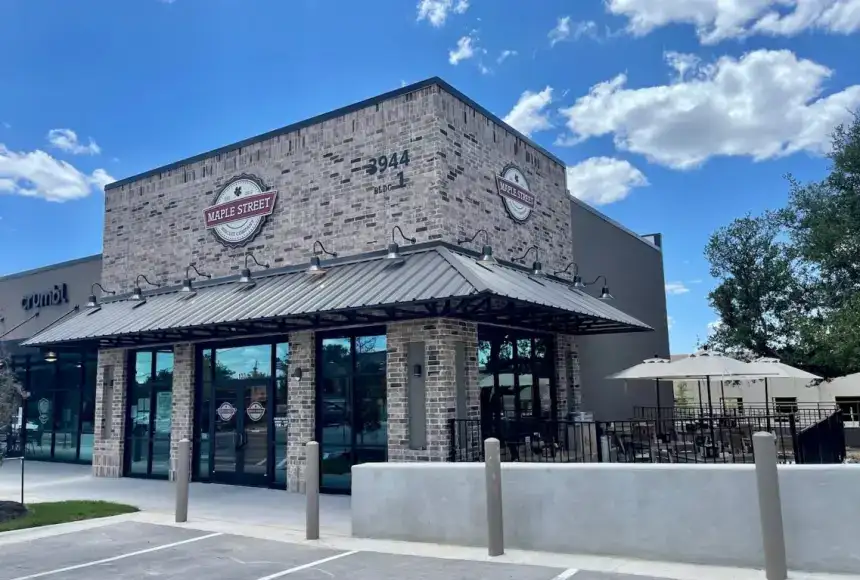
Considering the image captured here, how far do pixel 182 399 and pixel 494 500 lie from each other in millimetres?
8604

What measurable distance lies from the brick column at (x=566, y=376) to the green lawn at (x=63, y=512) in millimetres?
8132

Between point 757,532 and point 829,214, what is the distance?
→ 56.7ft

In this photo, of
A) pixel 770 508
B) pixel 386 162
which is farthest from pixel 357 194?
pixel 770 508

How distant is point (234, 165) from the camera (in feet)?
44.5

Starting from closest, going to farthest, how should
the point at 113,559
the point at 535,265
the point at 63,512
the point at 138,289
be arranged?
the point at 113,559
the point at 63,512
the point at 535,265
the point at 138,289

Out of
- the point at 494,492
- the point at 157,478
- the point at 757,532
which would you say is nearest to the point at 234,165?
the point at 157,478

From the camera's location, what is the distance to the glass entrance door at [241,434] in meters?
12.4

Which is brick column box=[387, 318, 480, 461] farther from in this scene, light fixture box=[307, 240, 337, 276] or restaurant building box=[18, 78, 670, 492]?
light fixture box=[307, 240, 337, 276]

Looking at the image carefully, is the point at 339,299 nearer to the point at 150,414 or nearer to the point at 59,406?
the point at 150,414

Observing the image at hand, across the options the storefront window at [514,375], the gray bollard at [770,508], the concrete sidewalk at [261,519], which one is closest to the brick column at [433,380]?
the storefront window at [514,375]

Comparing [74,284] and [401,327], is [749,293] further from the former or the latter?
[74,284]

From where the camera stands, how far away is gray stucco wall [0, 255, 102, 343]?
1772 cm

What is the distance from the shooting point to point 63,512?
9.80 m

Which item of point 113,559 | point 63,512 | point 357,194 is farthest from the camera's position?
point 357,194
